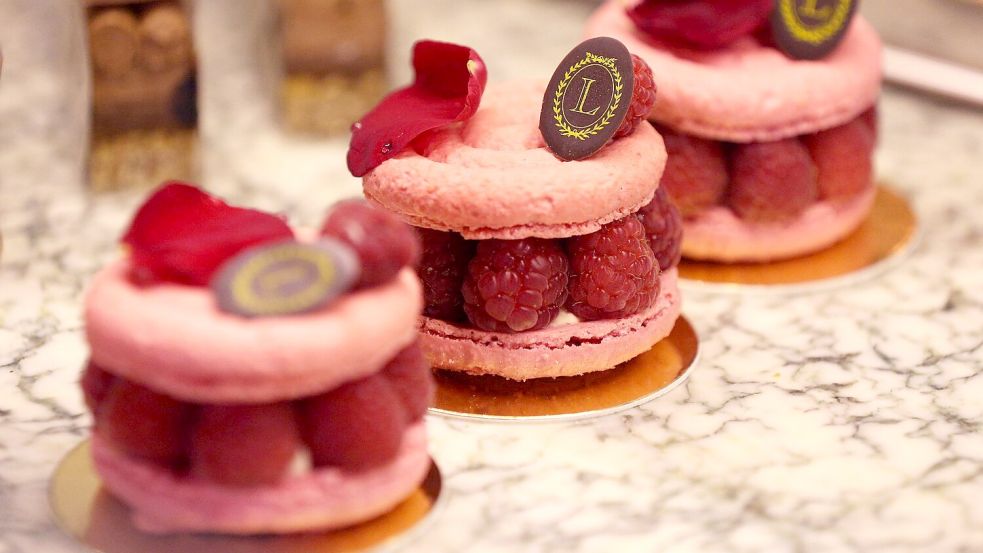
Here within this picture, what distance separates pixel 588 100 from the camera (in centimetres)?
211

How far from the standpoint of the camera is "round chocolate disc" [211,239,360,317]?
5.23 ft

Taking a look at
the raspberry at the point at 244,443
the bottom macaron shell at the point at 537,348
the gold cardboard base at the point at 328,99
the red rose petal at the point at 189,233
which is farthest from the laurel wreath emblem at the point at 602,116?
the gold cardboard base at the point at 328,99

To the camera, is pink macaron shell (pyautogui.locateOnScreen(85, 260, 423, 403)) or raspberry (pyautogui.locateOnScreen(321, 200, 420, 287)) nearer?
pink macaron shell (pyautogui.locateOnScreen(85, 260, 423, 403))

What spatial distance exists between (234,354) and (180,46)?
134 centimetres

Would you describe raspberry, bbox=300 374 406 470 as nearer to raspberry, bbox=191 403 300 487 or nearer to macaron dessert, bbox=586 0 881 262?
raspberry, bbox=191 403 300 487

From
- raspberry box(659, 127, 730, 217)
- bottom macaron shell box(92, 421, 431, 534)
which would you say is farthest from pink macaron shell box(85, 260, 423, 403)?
raspberry box(659, 127, 730, 217)

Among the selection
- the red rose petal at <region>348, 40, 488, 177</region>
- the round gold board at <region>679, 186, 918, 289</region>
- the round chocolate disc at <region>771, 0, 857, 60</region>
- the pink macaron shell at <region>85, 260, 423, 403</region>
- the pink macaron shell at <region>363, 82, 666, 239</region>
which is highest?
the round chocolate disc at <region>771, 0, 857, 60</region>

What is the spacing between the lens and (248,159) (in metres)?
3.04

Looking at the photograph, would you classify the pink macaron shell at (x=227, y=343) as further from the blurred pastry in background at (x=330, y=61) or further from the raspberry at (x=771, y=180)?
the blurred pastry in background at (x=330, y=61)

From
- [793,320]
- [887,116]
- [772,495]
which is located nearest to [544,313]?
[772,495]

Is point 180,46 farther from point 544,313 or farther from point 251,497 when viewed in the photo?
point 251,497

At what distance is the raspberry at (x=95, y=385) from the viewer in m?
1.71

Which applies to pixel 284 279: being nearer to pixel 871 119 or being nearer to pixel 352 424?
pixel 352 424

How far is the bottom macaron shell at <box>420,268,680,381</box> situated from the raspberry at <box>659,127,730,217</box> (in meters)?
0.39
